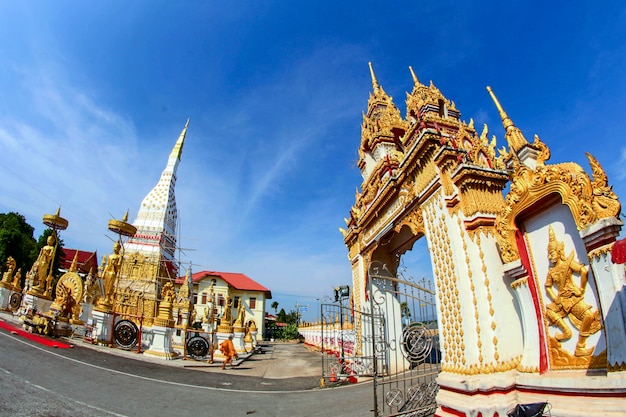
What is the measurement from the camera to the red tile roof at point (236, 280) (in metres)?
45.7

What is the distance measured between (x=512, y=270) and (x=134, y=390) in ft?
27.5

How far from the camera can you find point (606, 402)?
372cm

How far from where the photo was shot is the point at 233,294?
47.1 meters

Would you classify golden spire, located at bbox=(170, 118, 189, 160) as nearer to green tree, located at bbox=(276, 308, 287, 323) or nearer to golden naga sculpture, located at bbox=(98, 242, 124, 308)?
golden naga sculpture, located at bbox=(98, 242, 124, 308)

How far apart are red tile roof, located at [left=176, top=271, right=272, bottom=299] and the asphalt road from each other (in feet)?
115

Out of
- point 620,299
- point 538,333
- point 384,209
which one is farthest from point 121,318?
point 620,299

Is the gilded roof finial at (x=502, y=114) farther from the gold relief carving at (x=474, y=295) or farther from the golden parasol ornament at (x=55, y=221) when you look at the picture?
the golden parasol ornament at (x=55, y=221)

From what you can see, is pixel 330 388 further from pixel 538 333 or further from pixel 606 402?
pixel 606 402

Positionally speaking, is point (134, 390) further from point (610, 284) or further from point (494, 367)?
point (610, 284)

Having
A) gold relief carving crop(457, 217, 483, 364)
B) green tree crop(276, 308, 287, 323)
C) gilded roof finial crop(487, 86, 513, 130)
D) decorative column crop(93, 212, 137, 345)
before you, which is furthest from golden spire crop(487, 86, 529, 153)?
green tree crop(276, 308, 287, 323)

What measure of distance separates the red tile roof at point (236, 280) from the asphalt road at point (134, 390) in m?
35.2

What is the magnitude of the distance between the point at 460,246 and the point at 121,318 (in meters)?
14.6

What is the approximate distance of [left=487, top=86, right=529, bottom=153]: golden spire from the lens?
20.2ft

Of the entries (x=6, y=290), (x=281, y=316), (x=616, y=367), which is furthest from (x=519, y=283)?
(x=281, y=316)
